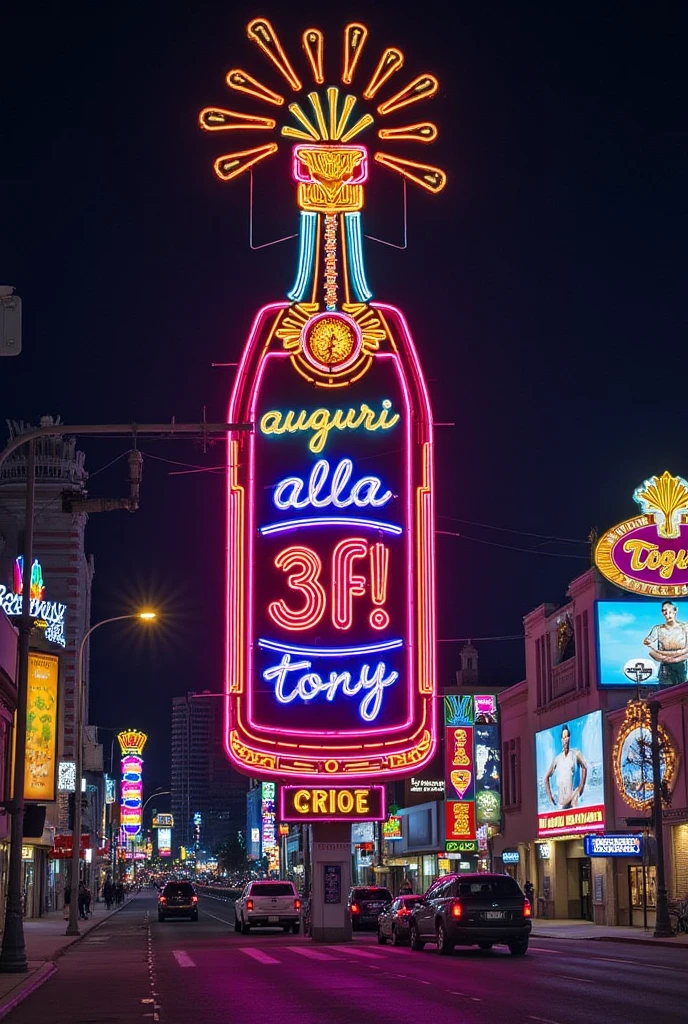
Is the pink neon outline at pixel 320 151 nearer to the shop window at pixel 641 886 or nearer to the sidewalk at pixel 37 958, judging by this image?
the shop window at pixel 641 886

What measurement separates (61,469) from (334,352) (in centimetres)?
4692

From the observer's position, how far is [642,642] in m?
52.2

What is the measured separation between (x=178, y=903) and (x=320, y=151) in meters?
31.7

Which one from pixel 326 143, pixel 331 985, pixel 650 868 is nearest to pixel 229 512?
pixel 326 143

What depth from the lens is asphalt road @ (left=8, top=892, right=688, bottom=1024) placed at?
1814cm

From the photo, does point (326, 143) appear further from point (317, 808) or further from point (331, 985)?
point (331, 985)

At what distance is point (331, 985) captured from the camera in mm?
23422

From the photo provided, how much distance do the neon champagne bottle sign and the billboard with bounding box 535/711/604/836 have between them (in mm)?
6982

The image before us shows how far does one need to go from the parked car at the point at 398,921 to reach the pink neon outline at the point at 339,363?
836 inches

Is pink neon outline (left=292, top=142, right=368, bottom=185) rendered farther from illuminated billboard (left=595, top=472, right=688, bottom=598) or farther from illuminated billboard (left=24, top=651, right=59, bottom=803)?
illuminated billboard (left=24, top=651, right=59, bottom=803)

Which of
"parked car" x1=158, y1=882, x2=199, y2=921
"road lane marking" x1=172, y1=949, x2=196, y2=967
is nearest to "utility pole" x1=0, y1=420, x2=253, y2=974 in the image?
"road lane marking" x1=172, y1=949, x2=196, y2=967

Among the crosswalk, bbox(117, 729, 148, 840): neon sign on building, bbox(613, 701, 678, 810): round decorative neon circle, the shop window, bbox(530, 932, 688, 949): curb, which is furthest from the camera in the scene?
bbox(117, 729, 148, 840): neon sign on building

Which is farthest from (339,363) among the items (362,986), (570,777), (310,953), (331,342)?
(362,986)

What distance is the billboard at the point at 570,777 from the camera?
2056 inches
